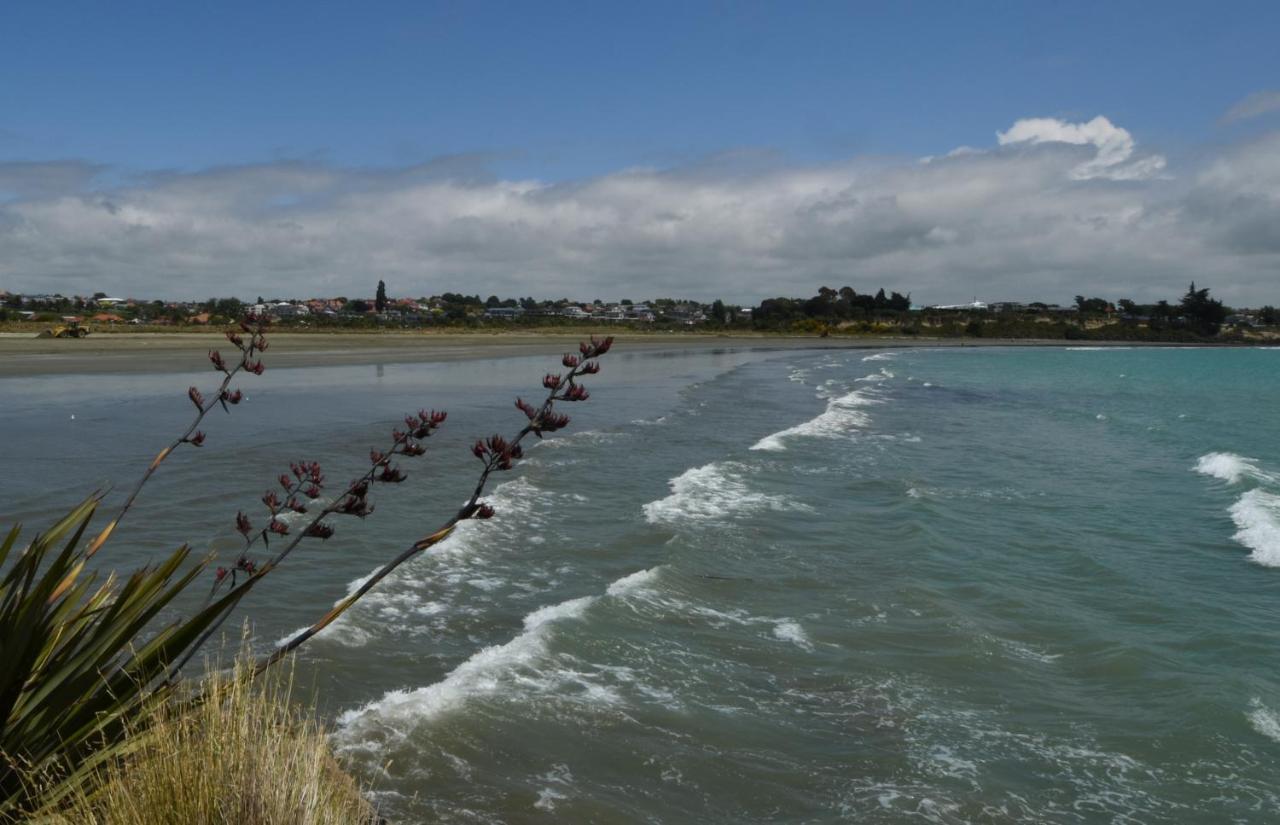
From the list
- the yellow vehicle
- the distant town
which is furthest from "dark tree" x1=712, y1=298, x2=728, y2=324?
the yellow vehicle

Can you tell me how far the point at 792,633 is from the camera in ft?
27.9

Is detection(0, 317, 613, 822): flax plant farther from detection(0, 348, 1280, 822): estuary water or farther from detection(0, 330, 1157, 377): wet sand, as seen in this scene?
detection(0, 330, 1157, 377): wet sand

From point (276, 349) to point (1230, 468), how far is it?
1757 inches

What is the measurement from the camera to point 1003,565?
11297mm

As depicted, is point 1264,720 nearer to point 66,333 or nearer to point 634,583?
point 634,583

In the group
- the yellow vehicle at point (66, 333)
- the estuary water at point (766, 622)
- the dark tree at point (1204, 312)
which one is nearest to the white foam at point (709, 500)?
the estuary water at point (766, 622)

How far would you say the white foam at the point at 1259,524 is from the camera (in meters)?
12.5

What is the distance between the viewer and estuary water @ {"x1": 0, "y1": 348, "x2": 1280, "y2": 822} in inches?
232

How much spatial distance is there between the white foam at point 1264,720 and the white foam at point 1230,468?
40.2 feet

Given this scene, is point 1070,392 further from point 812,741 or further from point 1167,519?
point 812,741

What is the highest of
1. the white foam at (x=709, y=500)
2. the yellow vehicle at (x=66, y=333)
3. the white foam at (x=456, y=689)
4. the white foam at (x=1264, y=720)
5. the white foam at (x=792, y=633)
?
the yellow vehicle at (x=66, y=333)

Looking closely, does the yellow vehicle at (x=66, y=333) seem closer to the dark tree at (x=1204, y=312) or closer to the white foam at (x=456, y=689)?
the white foam at (x=456, y=689)

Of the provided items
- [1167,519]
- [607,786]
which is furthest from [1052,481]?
[607,786]

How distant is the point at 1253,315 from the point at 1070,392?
171 m
